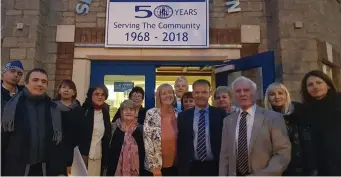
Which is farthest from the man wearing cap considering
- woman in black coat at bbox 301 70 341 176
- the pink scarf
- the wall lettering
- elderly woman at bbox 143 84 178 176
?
the wall lettering

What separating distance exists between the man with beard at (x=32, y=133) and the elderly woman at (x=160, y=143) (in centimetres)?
72

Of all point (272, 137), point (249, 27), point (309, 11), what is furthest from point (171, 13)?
point (272, 137)

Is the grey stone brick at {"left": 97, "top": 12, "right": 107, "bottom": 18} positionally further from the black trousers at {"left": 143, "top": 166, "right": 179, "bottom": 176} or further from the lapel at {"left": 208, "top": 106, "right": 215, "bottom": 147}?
the black trousers at {"left": 143, "top": 166, "right": 179, "bottom": 176}

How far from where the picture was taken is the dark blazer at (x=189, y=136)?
2.67 m

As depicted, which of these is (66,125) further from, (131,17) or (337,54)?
(337,54)

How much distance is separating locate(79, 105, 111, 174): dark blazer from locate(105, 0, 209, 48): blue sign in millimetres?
2117

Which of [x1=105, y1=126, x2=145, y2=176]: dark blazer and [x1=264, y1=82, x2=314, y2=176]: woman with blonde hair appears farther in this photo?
[x1=105, y1=126, x2=145, y2=176]: dark blazer

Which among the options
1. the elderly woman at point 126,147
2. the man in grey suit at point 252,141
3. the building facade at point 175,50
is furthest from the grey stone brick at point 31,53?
the man in grey suit at point 252,141

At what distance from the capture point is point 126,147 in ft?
10.00

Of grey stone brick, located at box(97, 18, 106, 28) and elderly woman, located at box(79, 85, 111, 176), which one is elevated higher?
grey stone brick, located at box(97, 18, 106, 28)

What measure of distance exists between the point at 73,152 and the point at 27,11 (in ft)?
10.3

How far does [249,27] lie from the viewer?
17.3 feet

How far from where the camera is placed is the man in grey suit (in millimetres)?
2197

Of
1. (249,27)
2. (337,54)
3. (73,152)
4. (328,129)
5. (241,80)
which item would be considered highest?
(249,27)
